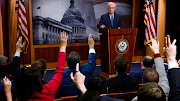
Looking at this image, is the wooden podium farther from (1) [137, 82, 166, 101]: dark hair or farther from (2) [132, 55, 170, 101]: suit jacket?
(1) [137, 82, 166, 101]: dark hair

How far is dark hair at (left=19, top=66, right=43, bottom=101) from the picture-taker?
1817mm

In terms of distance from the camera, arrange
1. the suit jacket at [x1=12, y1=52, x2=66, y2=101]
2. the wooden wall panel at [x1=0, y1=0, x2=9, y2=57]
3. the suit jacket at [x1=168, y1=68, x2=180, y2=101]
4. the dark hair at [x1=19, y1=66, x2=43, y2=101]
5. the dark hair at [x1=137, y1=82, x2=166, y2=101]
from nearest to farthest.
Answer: the dark hair at [x1=137, y1=82, x2=166, y2=101]
the suit jacket at [x1=168, y1=68, x2=180, y2=101]
the dark hair at [x1=19, y1=66, x2=43, y2=101]
the suit jacket at [x1=12, y1=52, x2=66, y2=101]
the wooden wall panel at [x1=0, y1=0, x2=9, y2=57]

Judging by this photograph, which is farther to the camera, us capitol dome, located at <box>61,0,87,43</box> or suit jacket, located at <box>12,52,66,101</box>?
us capitol dome, located at <box>61,0,87,43</box>

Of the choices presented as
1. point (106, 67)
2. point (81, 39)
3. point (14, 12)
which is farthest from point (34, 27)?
point (106, 67)

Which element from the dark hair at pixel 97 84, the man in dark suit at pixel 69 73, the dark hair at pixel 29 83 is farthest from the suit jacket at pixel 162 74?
the dark hair at pixel 29 83

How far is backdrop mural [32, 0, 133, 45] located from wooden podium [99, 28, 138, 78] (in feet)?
6.25

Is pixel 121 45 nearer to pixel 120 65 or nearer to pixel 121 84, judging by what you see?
pixel 120 65

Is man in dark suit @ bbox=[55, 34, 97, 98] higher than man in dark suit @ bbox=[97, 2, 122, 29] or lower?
lower

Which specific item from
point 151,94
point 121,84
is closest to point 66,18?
point 121,84

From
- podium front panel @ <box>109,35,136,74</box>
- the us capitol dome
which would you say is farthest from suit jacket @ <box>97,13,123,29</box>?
the us capitol dome

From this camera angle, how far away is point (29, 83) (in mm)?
1823

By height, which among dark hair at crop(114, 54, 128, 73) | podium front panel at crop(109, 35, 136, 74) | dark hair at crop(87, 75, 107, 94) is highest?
podium front panel at crop(109, 35, 136, 74)

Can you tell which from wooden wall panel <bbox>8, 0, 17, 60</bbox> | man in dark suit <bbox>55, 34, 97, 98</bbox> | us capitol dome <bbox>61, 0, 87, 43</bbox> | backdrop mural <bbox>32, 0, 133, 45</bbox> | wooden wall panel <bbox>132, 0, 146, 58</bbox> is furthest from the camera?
wooden wall panel <bbox>132, 0, 146, 58</bbox>

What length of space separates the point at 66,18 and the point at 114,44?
231cm
